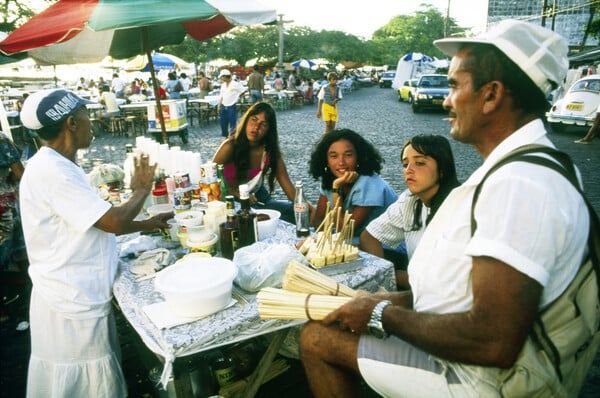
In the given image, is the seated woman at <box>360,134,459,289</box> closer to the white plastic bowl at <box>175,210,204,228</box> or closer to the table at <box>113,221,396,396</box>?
the table at <box>113,221,396,396</box>

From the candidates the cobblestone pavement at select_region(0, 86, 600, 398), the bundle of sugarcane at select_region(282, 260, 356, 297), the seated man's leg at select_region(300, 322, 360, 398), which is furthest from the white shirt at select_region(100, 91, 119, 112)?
the seated man's leg at select_region(300, 322, 360, 398)

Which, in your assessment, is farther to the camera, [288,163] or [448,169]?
[288,163]

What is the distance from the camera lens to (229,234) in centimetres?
242

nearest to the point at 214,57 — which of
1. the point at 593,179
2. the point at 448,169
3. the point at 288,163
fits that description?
the point at 288,163

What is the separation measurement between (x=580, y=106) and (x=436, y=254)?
42.1ft

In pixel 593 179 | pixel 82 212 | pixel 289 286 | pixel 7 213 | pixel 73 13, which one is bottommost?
pixel 593 179

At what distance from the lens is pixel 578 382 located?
153cm

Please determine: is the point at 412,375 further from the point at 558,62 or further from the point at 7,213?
the point at 7,213

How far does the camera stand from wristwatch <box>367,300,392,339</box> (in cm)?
159

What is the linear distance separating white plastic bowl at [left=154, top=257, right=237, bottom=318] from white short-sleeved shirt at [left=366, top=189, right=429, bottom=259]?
1.28 m

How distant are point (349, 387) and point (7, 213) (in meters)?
4.08

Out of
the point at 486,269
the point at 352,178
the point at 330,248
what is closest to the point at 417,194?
the point at 352,178

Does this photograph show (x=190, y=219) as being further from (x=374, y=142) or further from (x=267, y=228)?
(x=374, y=142)

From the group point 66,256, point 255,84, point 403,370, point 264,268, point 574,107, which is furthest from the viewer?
point 255,84
